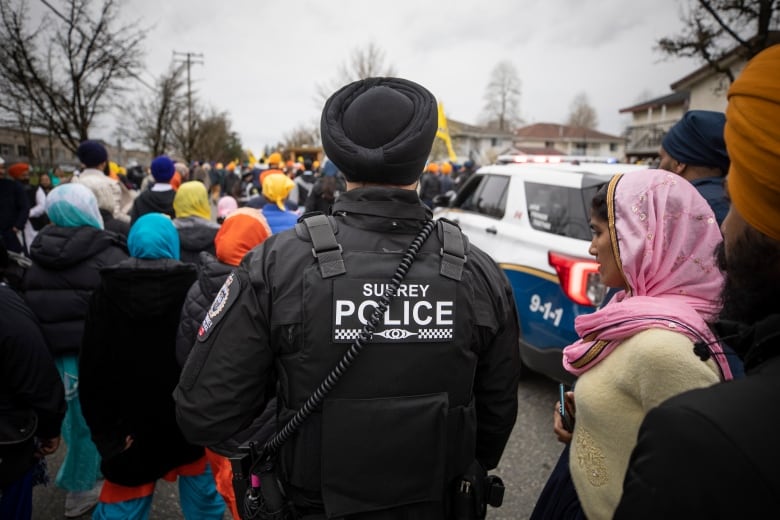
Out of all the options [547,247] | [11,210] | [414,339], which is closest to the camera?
[414,339]

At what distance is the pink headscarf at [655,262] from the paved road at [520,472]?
1.81 m

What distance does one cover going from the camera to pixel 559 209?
3.87 m

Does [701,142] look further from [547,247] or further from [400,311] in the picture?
[400,311]

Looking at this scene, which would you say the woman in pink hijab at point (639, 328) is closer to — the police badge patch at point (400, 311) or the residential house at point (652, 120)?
the police badge patch at point (400, 311)

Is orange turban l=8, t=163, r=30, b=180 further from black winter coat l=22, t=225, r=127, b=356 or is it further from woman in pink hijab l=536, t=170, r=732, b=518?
woman in pink hijab l=536, t=170, r=732, b=518

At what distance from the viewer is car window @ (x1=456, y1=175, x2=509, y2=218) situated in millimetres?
4766

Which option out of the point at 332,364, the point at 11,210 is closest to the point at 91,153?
the point at 11,210

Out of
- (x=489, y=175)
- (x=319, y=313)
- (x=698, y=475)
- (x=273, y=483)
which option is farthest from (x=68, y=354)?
(x=489, y=175)

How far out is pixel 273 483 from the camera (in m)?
1.52

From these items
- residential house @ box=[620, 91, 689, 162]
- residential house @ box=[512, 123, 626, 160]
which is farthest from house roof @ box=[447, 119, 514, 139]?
residential house @ box=[620, 91, 689, 162]

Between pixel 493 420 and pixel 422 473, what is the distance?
0.41 m

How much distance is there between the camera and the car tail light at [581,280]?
3213 mm

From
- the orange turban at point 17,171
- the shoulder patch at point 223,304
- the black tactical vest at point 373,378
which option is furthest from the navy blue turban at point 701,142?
the orange turban at point 17,171

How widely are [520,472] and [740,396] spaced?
2.93 m
